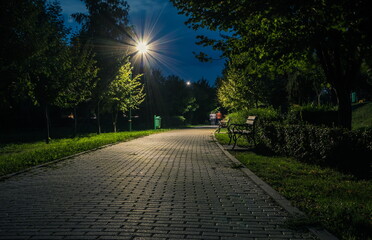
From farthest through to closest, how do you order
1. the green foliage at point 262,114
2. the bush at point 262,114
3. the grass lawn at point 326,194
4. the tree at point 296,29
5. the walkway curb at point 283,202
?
1. the bush at point 262,114
2. the green foliage at point 262,114
3. the tree at point 296,29
4. the grass lawn at point 326,194
5. the walkway curb at point 283,202

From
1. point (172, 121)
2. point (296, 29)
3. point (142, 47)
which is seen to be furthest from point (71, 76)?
point (172, 121)

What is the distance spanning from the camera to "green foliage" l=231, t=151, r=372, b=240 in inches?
142

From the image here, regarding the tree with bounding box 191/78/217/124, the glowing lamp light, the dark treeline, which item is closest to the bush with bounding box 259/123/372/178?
the dark treeline

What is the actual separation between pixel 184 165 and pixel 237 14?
167 inches

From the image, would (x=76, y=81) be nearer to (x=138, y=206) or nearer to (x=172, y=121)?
(x=138, y=206)

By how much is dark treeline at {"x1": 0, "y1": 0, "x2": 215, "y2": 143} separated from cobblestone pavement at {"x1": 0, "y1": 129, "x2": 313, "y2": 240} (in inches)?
321

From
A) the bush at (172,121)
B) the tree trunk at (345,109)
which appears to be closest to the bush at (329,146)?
the tree trunk at (345,109)

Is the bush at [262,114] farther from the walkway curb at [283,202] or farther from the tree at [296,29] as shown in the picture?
the walkway curb at [283,202]

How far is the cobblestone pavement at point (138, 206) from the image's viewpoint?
3.46 meters

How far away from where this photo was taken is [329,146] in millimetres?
7020

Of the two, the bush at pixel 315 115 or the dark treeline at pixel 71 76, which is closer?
the dark treeline at pixel 71 76

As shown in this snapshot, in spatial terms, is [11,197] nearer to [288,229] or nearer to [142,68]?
[288,229]

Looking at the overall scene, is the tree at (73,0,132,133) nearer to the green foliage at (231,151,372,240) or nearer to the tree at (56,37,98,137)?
the tree at (56,37,98,137)

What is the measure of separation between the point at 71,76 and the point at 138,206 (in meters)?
14.7
